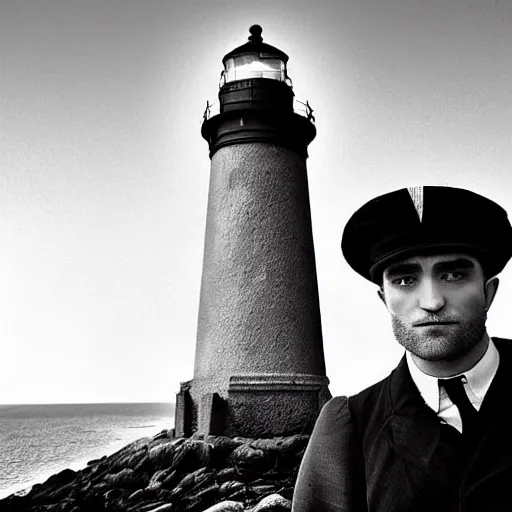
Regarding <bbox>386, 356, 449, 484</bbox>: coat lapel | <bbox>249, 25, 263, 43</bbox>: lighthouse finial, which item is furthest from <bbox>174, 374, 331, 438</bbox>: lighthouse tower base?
<bbox>386, 356, 449, 484</bbox>: coat lapel

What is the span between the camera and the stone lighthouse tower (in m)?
12.1

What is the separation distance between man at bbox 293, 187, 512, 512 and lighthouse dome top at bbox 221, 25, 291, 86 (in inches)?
482

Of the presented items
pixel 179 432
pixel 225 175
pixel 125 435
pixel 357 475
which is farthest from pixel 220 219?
pixel 125 435

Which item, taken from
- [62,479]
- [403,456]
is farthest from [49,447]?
[403,456]

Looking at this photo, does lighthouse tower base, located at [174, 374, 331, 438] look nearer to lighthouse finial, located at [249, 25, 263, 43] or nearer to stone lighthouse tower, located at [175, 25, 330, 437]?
stone lighthouse tower, located at [175, 25, 330, 437]

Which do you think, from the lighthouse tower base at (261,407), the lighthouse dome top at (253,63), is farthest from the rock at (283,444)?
the lighthouse dome top at (253,63)

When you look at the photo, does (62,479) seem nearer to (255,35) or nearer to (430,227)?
(255,35)

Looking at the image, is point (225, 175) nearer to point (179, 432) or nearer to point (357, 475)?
point (179, 432)

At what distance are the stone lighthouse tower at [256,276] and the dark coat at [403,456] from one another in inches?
404

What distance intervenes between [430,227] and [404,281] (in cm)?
15

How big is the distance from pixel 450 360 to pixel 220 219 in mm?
11321

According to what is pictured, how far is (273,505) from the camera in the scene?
8766 millimetres

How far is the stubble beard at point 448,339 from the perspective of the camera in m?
1.70

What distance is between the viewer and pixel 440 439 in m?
1.72
